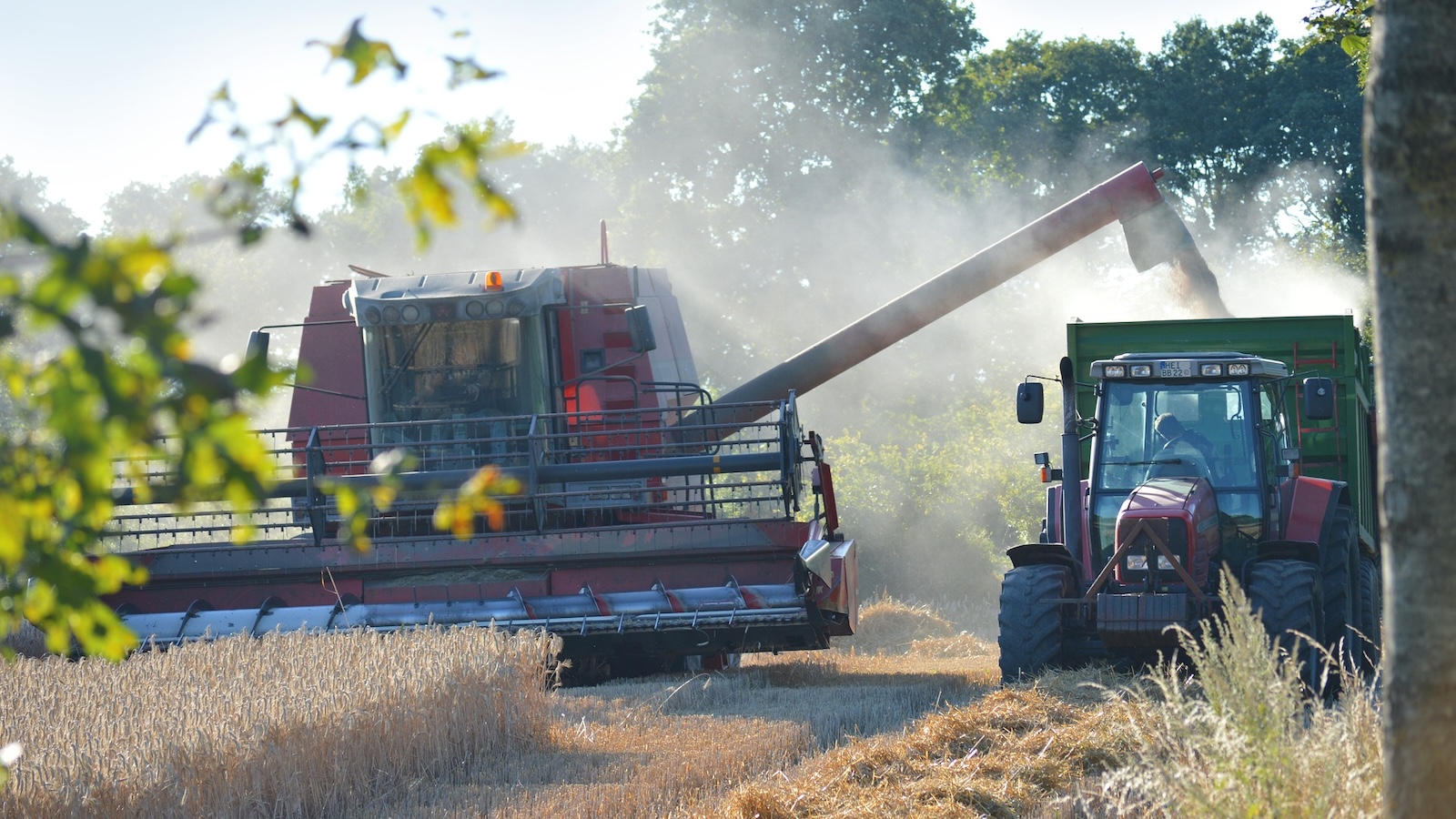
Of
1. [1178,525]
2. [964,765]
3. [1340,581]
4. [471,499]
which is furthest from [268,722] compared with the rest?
[1340,581]

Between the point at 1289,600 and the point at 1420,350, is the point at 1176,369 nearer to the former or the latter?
the point at 1289,600

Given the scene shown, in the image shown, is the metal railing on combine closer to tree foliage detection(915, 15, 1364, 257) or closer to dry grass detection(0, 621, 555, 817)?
dry grass detection(0, 621, 555, 817)

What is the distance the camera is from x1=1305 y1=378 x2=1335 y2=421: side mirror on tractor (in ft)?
26.6

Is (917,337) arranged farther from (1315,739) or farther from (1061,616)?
(1315,739)

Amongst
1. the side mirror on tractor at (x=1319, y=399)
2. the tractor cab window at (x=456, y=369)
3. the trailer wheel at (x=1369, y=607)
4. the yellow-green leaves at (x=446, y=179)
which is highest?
the tractor cab window at (x=456, y=369)

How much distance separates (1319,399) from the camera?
8109mm

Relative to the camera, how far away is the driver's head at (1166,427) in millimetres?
8602

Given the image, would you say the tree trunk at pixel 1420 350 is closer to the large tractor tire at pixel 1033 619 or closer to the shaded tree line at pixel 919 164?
the large tractor tire at pixel 1033 619

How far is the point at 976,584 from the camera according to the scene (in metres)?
21.5

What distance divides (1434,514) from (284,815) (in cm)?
438

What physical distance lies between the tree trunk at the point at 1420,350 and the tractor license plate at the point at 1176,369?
543 cm

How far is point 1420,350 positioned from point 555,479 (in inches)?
283

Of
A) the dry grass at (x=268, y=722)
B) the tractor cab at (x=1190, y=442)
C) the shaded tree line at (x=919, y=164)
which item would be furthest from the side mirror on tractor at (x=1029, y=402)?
the shaded tree line at (x=919, y=164)

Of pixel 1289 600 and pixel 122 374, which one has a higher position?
pixel 122 374
